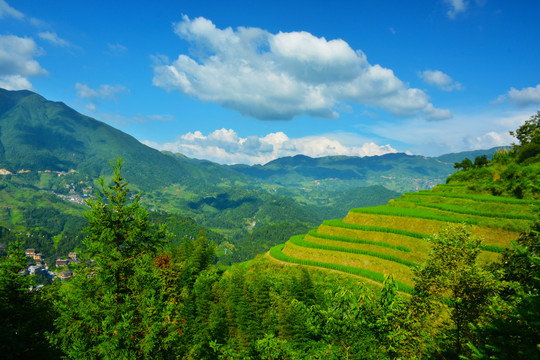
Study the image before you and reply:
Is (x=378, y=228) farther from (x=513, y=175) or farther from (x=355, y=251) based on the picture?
(x=513, y=175)

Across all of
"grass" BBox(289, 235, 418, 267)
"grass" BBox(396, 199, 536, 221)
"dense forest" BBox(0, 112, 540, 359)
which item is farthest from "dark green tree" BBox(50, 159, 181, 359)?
"grass" BBox(396, 199, 536, 221)

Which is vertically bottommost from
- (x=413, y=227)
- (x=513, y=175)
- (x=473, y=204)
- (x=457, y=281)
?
(x=413, y=227)

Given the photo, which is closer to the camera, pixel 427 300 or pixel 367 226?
pixel 427 300

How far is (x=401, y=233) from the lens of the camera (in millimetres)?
50438

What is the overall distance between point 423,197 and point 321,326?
59.3 metres

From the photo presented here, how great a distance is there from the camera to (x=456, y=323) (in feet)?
48.5

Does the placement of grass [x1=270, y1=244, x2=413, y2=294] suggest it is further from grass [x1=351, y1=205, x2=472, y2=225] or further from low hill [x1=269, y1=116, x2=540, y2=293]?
grass [x1=351, y1=205, x2=472, y2=225]

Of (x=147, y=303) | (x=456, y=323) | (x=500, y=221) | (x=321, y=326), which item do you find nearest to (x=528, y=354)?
(x=456, y=323)

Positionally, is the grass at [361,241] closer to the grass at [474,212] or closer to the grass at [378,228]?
the grass at [378,228]

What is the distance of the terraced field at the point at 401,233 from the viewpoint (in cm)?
4225

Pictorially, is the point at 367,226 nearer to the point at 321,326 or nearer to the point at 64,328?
the point at 321,326

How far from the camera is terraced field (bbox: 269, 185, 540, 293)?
139 feet

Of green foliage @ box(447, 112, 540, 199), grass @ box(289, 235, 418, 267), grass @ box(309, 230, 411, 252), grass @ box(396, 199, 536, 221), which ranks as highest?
green foliage @ box(447, 112, 540, 199)

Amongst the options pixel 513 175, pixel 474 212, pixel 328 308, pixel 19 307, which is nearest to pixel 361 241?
pixel 474 212
